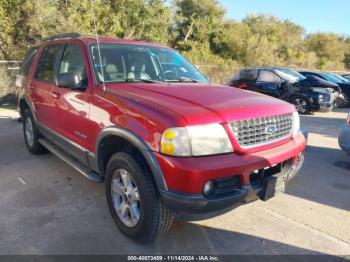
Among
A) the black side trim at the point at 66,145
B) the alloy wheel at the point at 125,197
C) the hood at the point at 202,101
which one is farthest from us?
the black side trim at the point at 66,145

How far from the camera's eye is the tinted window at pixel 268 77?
38.0ft

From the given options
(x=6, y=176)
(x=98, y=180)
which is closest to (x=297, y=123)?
(x=98, y=180)

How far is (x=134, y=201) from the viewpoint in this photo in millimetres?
2988

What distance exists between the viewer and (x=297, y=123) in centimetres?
349

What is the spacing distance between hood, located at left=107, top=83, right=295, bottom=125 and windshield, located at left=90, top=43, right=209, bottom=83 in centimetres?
26

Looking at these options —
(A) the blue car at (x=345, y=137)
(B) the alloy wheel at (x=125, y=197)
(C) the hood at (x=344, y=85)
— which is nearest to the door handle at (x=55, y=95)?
(B) the alloy wheel at (x=125, y=197)

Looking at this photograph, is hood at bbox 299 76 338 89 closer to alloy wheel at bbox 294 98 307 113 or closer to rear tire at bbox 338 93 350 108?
Result: alloy wheel at bbox 294 98 307 113

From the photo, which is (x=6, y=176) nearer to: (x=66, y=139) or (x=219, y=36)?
(x=66, y=139)

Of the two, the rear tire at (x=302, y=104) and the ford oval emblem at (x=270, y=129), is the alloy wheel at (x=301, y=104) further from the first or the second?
the ford oval emblem at (x=270, y=129)

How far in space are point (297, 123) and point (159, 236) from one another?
1882 millimetres

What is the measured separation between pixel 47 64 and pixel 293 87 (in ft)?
28.6

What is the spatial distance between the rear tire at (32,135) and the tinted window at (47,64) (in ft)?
2.72

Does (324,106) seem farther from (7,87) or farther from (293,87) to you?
(7,87)

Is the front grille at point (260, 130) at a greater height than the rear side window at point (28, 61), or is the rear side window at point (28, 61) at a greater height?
the rear side window at point (28, 61)
